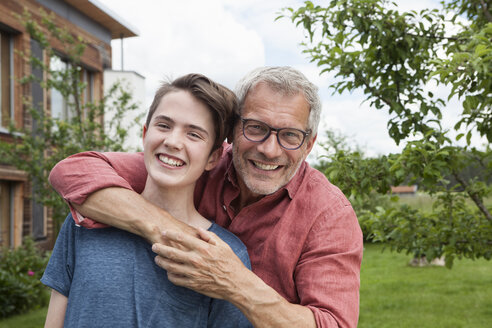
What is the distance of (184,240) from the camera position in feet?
6.01

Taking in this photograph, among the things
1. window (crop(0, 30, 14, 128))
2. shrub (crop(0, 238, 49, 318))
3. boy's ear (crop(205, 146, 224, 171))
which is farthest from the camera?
window (crop(0, 30, 14, 128))

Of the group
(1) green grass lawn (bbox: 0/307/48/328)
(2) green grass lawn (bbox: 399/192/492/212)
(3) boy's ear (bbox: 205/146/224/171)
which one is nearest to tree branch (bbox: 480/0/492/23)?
(2) green grass lawn (bbox: 399/192/492/212)

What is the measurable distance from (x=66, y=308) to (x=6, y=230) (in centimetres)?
933

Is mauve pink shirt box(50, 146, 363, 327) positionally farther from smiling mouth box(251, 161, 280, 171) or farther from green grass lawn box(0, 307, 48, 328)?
green grass lawn box(0, 307, 48, 328)

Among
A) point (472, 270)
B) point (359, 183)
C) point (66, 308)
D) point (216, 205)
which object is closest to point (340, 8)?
point (359, 183)

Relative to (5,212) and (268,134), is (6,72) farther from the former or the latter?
(268,134)

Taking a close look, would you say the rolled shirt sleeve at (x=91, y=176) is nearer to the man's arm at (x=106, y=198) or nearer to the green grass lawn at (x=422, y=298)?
the man's arm at (x=106, y=198)

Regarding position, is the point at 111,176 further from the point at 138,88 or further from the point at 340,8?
the point at 138,88

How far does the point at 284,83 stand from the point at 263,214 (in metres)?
0.58

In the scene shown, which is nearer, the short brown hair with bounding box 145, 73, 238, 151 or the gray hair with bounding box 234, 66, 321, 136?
the short brown hair with bounding box 145, 73, 238, 151

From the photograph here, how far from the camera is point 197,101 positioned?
6.80 ft

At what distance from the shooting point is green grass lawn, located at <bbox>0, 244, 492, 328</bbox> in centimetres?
775

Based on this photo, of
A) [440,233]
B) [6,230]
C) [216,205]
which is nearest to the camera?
[216,205]

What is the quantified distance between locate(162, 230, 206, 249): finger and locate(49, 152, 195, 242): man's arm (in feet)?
0.26
